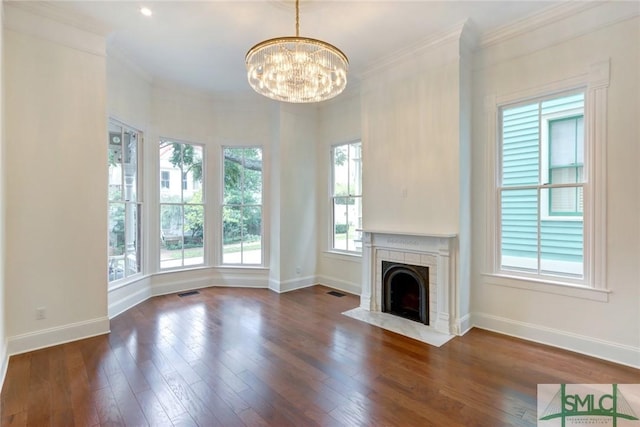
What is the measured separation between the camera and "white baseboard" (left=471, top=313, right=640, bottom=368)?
2756mm

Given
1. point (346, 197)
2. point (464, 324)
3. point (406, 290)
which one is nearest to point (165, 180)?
point (346, 197)

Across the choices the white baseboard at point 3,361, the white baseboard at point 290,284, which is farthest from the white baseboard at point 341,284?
the white baseboard at point 3,361

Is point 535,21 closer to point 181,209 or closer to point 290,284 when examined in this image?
point 290,284

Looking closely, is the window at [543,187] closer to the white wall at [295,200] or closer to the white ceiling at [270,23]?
the white ceiling at [270,23]

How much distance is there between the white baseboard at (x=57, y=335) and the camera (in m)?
2.93

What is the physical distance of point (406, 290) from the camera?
13.3 feet

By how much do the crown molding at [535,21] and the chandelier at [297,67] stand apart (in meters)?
1.89

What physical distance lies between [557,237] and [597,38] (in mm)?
1894

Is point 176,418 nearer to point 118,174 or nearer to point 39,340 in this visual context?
point 39,340

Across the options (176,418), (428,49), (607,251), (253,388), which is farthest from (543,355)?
(428,49)

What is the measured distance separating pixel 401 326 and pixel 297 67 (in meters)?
2.95

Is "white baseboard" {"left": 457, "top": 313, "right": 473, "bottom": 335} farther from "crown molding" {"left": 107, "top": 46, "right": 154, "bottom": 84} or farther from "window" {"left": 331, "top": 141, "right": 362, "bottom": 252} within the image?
"crown molding" {"left": 107, "top": 46, "right": 154, "bottom": 84}

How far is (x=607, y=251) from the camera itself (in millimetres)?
2844

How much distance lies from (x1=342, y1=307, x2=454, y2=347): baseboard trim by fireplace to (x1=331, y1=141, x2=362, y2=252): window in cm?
127
